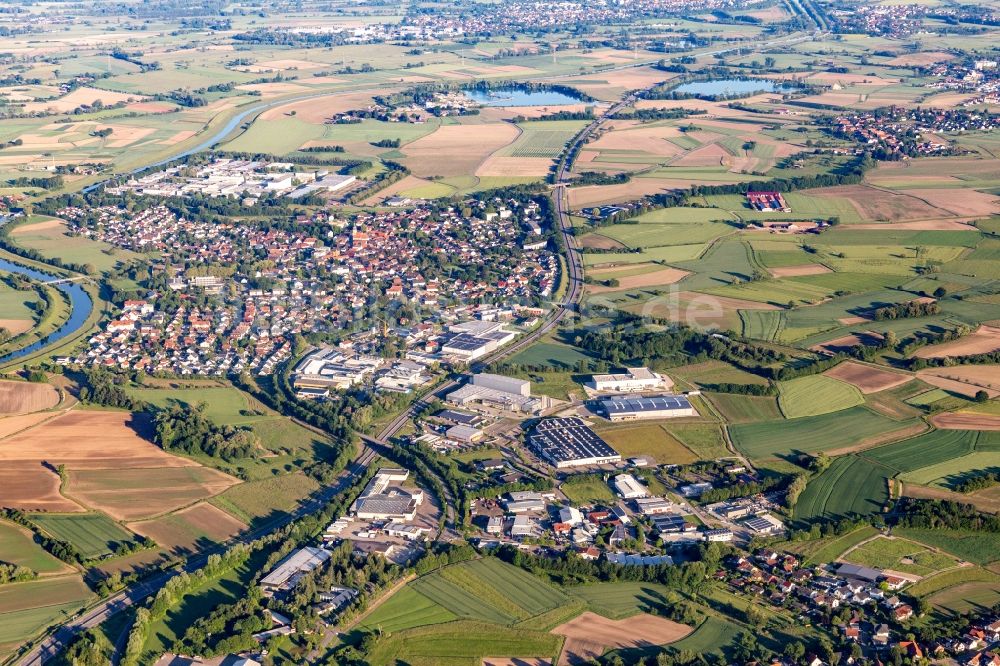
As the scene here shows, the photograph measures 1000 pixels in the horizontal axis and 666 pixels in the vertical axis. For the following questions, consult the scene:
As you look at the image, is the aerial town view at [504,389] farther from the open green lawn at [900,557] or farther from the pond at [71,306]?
the pond at [71,306]

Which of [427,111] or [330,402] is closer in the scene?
[330,402]

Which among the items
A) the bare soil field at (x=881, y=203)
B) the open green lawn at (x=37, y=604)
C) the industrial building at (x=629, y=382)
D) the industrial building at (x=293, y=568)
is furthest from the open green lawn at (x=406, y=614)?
the bare soil field at (x=881, y=203)

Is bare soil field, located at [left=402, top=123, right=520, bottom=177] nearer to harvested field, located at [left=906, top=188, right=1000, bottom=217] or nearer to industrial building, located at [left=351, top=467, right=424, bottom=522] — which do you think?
harvested field, located at [left=906, top=188, right=1000, bottom=217]

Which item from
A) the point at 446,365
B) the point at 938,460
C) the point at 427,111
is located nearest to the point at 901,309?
the point at 938,460

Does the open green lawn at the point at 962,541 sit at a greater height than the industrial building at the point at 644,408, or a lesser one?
lesser

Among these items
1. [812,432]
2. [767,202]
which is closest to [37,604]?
[812,432]

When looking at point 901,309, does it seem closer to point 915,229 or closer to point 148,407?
point 915,229
